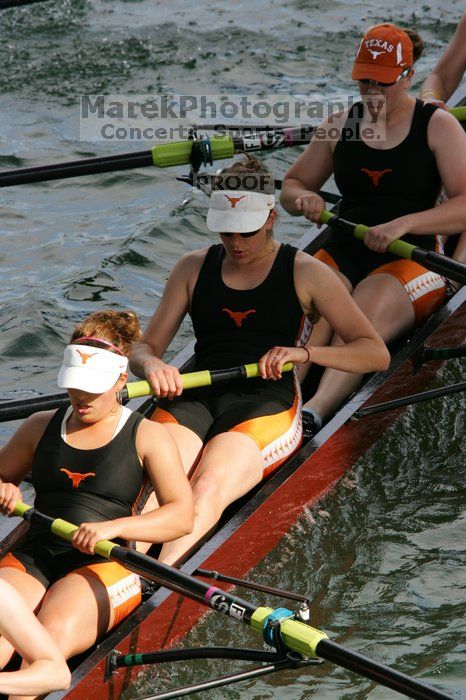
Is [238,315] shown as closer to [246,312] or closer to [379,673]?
[246,312]

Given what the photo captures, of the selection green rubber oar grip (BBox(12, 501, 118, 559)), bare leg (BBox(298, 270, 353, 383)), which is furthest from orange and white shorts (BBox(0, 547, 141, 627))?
bare leg (BBox(298, 270, 353, 383))

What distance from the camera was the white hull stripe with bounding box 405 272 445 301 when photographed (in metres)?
5.36

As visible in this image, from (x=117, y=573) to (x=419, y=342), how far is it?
77.5 inches

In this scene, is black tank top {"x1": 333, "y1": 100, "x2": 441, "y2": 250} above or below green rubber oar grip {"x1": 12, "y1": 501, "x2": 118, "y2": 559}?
above

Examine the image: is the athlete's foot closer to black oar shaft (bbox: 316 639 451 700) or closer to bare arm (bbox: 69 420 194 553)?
bare arm (bbox: 69 420 194 553)

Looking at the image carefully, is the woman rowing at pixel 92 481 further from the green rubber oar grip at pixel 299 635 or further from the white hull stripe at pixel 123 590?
the green rubber oar grip at pixel 299 635

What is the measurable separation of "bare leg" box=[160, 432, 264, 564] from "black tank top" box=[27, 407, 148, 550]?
340mm

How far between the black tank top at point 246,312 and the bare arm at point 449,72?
7.38 ft

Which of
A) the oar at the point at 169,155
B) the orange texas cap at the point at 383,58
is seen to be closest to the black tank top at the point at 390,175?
the orange texas cap at the point at 383,58

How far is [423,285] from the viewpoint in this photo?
213 inches

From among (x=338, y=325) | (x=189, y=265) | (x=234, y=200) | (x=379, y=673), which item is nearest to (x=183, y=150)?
(x=189, y=265)

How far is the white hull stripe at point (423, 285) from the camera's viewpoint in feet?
17.6

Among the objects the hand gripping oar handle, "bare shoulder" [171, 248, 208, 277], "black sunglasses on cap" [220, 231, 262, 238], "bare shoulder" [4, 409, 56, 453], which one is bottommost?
the hand gripping oar handle

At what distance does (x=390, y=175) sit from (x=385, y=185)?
57 mm
